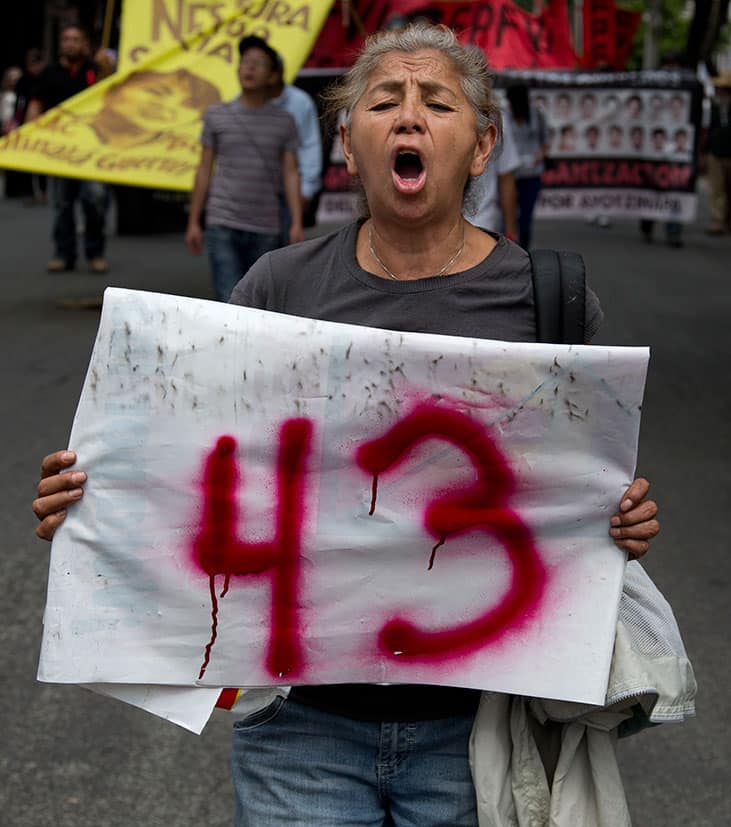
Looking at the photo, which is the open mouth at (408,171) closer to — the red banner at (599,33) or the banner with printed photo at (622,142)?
the banner with printed photo at (622,142)

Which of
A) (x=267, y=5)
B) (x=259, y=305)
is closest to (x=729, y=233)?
(x=267, y=5)

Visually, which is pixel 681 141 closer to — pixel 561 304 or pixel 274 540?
pixel 561 304

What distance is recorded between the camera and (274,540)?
85.9 inches

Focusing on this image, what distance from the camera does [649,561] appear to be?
535cm

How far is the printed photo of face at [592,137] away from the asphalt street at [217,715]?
164 inches

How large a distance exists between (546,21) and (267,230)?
10.1 m

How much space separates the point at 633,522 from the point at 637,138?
45.2 feet

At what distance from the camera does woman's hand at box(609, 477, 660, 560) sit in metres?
2.13

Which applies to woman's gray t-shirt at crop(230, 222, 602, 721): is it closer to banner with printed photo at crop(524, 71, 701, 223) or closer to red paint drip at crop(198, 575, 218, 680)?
red paint drip at crop(198, 575, 218, 680)

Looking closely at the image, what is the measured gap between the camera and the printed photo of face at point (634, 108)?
15.4 metres

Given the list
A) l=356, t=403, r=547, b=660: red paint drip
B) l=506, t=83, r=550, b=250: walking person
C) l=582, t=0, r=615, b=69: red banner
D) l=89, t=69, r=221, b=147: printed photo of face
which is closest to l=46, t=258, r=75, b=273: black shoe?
l=89, t=69, r=221, b=147: printed photo of face

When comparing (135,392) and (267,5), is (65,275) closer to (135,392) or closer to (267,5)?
(267,5)

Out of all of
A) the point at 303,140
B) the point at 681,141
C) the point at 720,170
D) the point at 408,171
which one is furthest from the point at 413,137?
the point at 720,170

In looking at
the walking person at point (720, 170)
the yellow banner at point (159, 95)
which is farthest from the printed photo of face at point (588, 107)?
the yellow banner at point (159, 95)
